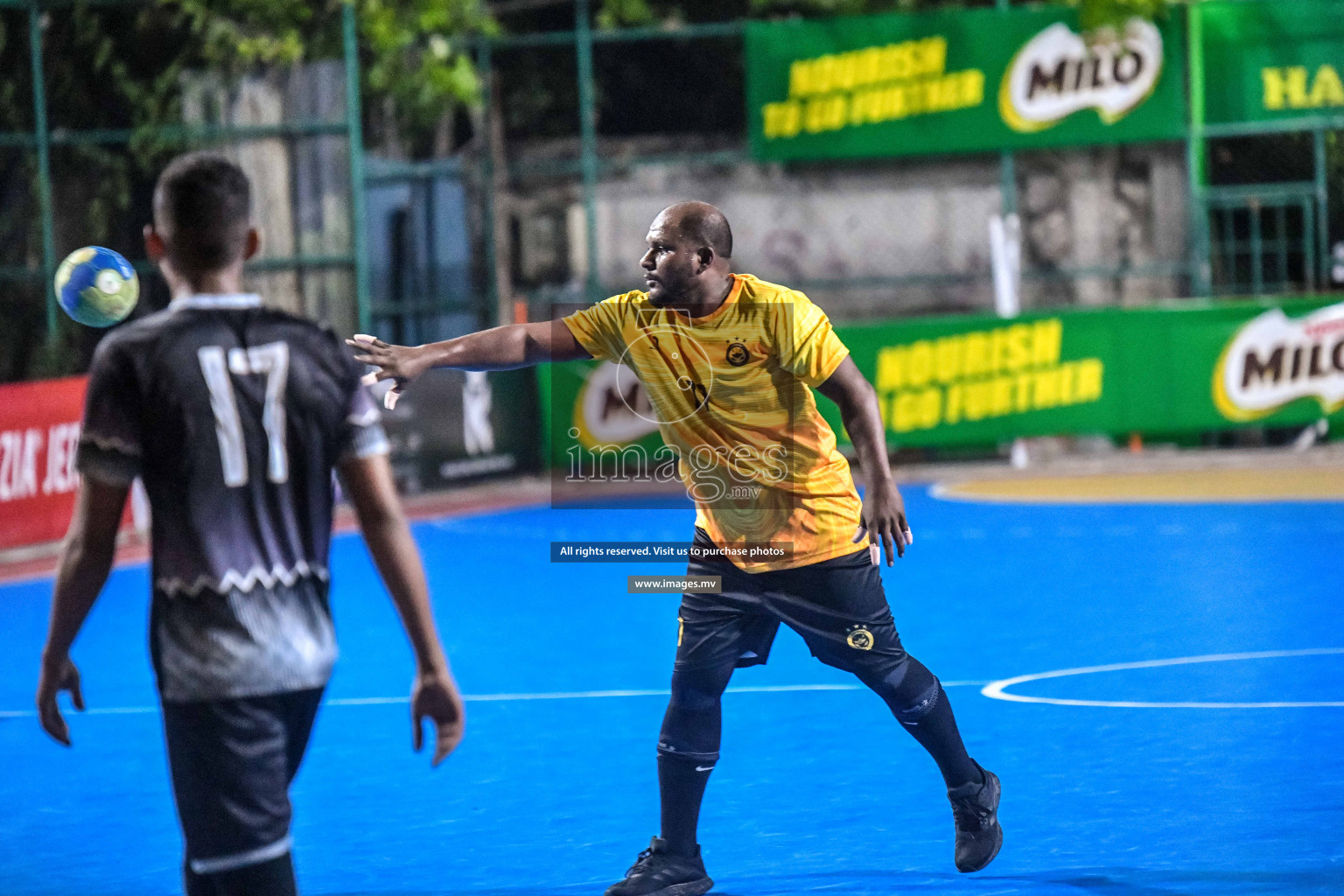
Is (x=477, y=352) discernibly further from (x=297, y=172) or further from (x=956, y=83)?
(x=956, y=83)

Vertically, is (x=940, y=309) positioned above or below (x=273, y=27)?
below

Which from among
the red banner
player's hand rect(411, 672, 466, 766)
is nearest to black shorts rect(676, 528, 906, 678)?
player's hand rect(411, 672, 466, 766)

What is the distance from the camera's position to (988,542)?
14891mm

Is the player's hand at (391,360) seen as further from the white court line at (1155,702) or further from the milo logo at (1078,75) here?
the milo logo at (1078,75)

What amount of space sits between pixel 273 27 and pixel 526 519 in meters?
6.82

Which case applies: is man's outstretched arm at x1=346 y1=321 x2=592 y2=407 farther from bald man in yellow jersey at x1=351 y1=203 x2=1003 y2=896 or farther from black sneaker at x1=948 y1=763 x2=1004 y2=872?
black sneaker at x1=948 y1=763 x2=1004 y2=872

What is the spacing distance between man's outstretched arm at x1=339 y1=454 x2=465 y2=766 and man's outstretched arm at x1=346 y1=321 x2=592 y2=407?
1.02 metres

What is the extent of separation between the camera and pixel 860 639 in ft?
18.8

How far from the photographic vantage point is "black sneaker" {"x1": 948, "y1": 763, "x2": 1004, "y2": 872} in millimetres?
5809

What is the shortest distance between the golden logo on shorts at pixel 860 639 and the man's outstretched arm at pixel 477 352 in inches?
47.5

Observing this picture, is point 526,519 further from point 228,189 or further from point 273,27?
point 228,189

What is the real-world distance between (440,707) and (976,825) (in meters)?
2.45

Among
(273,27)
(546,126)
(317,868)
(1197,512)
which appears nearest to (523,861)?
(317,868)

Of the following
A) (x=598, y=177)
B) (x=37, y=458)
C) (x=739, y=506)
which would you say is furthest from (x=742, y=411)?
(x=598, y=177)
